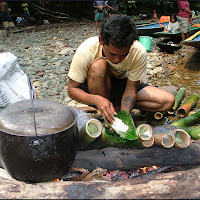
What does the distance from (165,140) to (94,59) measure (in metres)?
1.06

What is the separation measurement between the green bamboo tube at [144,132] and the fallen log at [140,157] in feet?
0.59

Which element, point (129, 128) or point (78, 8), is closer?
point (129, 128)

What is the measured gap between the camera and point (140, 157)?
7.30 feet

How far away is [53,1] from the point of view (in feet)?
50.3

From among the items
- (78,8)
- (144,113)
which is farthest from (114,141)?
(78,8)

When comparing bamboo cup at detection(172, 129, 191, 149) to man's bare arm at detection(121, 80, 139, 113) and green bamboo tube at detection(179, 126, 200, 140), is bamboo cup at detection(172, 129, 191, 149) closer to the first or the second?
green bamboo tube at detection(179, 126, 200, 140)

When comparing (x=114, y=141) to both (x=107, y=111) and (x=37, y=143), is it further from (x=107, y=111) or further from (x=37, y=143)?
(x=37, y=143)

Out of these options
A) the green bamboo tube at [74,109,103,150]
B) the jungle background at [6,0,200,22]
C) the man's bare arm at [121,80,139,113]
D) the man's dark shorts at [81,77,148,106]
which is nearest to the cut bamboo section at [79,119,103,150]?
the green bamboo tube at [74,109,103,150]

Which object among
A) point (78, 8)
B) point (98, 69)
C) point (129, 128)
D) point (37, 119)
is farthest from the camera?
point (78, 8)

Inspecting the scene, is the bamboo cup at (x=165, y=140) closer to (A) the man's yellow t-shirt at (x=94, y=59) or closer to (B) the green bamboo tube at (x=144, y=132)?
(B) the green bamboo tube at (x=144, y=132)

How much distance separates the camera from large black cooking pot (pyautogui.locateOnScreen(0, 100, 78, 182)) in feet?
5.08

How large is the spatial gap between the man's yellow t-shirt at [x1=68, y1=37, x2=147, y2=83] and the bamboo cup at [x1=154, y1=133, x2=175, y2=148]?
73 cm

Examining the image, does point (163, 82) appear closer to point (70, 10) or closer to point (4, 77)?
point (4, 77)

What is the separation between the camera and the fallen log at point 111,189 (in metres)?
1.55
